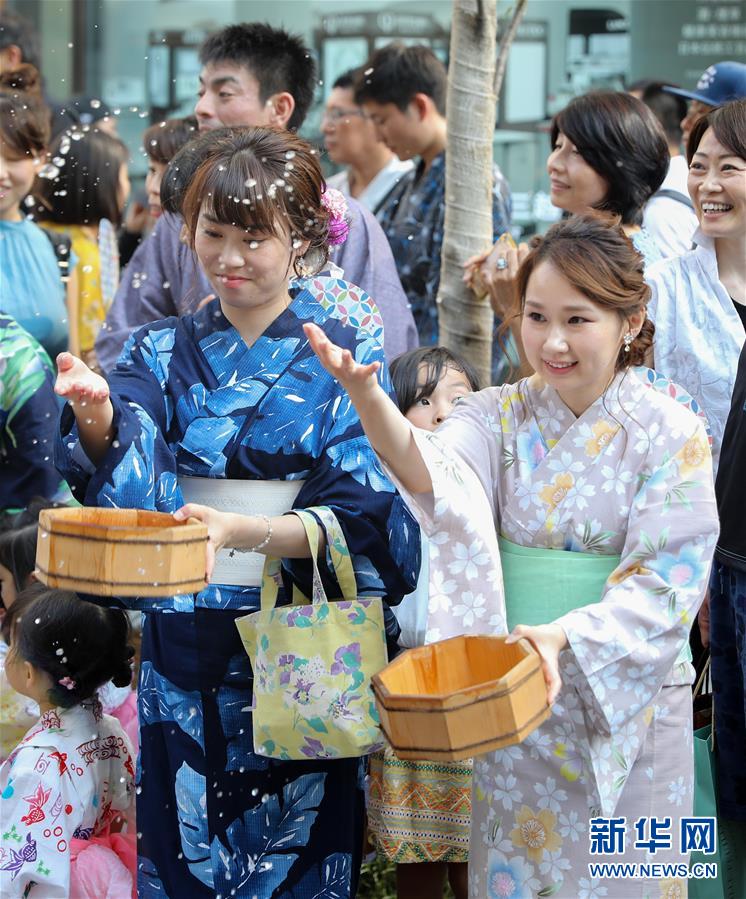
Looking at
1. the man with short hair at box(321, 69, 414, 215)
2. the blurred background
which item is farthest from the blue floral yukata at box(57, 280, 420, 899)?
the blurred background

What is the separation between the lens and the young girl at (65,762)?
9.62 feet

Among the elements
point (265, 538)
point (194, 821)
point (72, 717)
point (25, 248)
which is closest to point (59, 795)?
→ point (72, 717)

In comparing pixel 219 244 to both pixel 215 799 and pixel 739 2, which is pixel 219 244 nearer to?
pixel 215 799

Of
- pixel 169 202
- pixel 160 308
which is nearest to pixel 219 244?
pixel 169 202

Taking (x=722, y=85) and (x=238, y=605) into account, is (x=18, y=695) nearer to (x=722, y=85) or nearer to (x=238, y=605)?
(x=238, y=605)

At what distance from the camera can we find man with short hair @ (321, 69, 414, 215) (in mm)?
5535

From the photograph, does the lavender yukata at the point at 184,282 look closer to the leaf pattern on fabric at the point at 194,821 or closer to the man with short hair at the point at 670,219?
the man with short hair at the point at 670,219

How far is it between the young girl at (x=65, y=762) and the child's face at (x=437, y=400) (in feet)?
3.27

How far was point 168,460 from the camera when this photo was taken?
2682 mm

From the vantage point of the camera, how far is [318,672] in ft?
8.64

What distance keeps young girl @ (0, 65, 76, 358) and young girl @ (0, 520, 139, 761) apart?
42.1 inches

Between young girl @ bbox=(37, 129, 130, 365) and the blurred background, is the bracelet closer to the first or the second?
young girl @ bbox=(37, 129, 130, 365)

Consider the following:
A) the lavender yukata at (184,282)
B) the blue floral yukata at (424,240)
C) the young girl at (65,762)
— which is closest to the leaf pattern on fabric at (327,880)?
the young girl at (65,762)

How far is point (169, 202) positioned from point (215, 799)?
5.86ft
